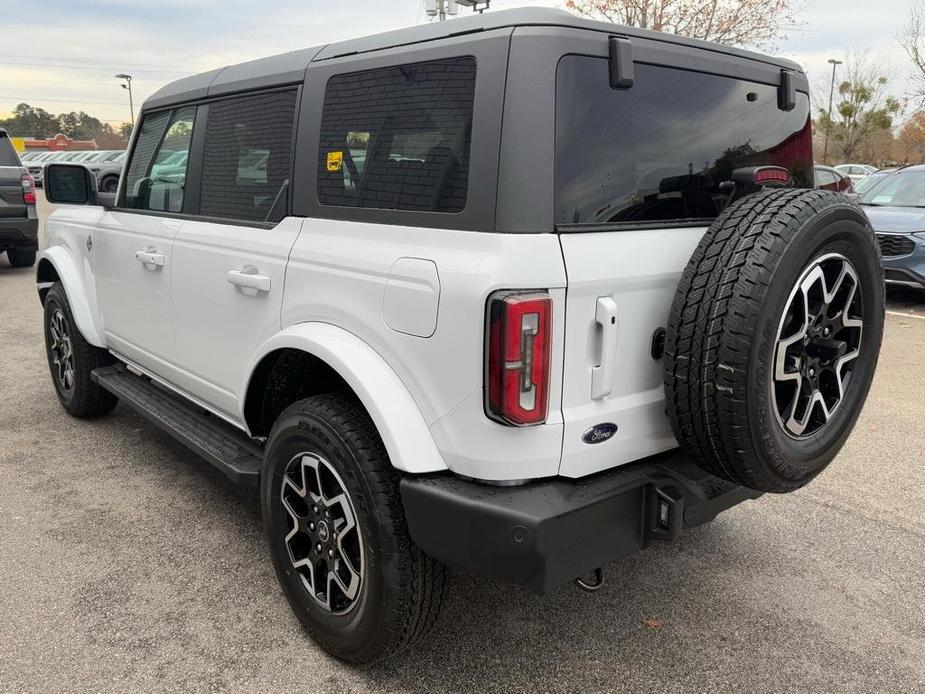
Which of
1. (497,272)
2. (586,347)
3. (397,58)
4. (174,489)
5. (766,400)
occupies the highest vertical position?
(397,58)

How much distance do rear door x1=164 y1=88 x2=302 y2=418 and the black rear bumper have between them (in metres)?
1.00

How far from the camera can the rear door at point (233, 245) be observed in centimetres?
277

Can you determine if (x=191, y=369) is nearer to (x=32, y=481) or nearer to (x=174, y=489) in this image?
(x=174, y=489)

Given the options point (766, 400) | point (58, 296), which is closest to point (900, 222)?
point (766, 400)

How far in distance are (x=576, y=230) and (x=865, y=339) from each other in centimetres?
112

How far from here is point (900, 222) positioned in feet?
28.8

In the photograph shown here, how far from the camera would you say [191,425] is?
3.44 metres

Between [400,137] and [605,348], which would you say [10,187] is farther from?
[605,348]

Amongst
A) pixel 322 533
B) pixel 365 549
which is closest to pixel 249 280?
pixel 322 533

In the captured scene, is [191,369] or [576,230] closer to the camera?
[576,230]

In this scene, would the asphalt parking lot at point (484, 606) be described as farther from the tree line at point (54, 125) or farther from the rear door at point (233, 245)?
the tree line at point (54, 125)

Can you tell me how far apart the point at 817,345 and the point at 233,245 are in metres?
2.13

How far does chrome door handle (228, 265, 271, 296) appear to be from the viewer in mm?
2727

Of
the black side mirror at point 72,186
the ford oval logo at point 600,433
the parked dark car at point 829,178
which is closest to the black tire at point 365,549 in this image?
the ford oval logo at point 600,433
